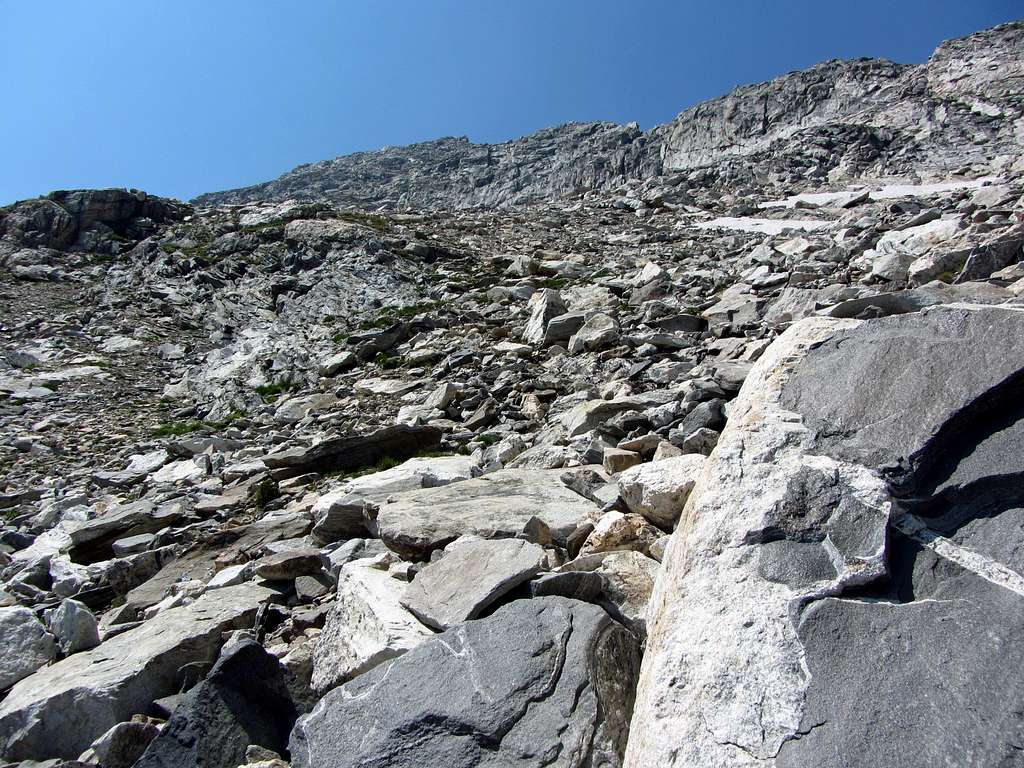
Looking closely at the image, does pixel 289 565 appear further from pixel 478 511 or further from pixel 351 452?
pixel 351 452

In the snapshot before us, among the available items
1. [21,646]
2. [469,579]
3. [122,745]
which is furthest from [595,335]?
[122,745]

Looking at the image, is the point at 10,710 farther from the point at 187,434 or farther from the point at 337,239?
the point at 337,239

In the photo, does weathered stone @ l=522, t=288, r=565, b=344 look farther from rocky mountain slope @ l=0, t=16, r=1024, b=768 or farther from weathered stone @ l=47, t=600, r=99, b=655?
weathered stone @ l=47, t=600, r=99, b=655

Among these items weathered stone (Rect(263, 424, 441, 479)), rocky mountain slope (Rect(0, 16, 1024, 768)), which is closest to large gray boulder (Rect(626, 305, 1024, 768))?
rocky mountain slope (Rect(0, 16, 1024, 768))

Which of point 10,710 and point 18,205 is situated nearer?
point 10,710

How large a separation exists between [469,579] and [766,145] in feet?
273

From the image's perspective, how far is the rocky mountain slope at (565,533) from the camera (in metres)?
2.61

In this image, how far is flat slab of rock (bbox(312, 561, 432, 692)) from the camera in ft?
12.7

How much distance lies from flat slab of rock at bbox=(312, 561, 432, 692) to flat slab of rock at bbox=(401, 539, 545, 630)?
13 cm

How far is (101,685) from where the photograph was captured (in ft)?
14.3

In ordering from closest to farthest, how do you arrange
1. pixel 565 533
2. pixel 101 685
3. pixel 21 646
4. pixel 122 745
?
pixel 122 745, pixel 101 685, pixel 21 646, pixel 565 533

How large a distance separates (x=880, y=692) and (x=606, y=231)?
117 ft

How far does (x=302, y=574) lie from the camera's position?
20.2 ft

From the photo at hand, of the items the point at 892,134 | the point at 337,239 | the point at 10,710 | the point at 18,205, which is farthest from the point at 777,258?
the point at 892,134
